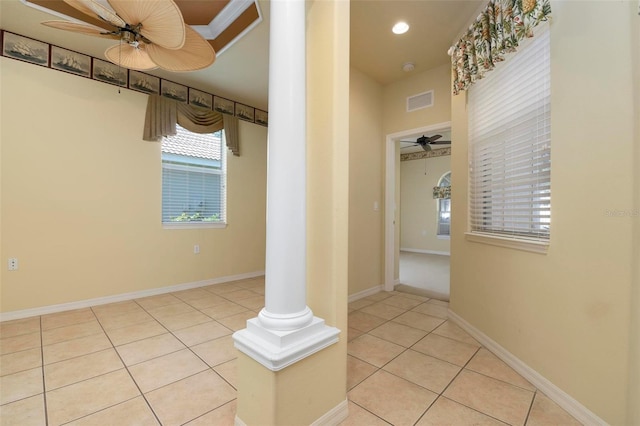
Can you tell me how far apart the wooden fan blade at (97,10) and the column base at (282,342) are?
6.17ft

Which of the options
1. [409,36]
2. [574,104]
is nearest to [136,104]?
[409,36]

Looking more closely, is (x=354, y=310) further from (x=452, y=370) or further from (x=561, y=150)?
(x=561, y=150)

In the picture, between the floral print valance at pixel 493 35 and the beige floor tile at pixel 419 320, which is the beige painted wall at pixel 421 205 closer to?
the beige floor tile at pixel 419 320

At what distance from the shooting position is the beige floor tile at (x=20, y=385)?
1587mm

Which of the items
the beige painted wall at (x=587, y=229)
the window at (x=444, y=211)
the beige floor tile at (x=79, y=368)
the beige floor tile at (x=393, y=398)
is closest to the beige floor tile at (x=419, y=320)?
the beige painted wall at (x=587, y=229)

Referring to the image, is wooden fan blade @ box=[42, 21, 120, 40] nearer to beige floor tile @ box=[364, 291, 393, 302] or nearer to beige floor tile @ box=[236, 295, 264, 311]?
beige floor tile @ box=[236, 295, 264, 311]

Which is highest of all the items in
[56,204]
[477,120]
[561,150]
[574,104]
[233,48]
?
[233,48]

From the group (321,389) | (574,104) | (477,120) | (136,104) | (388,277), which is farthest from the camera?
(388,277)

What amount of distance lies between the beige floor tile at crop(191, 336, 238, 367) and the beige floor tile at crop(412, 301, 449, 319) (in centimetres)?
194

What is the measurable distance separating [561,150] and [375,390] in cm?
175

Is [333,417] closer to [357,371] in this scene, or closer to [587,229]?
[357,371]

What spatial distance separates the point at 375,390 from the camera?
1667 millimetres


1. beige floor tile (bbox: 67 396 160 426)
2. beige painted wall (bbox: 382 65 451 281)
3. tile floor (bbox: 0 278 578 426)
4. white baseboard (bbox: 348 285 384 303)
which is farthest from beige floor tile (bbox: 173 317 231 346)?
beige painted wall (bbox: 382 65 451 281)

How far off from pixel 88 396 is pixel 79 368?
403mm
